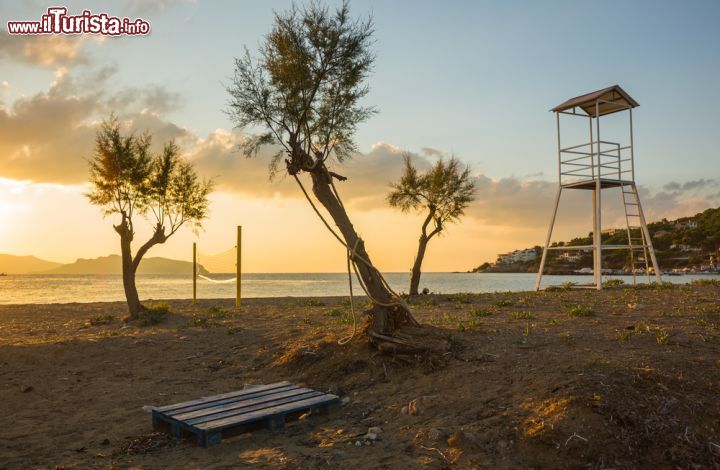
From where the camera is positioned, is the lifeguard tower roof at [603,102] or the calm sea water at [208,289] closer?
the lifeguard tower roof at [603,102]

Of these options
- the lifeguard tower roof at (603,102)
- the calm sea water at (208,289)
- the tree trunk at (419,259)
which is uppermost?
the lifeguard tower roof at (603,102)

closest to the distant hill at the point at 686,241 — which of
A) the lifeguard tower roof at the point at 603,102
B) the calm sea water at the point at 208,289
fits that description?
the calm sea water at the point at 208,289

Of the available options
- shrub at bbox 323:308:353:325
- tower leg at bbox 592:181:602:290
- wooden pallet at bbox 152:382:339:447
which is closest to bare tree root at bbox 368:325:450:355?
wooden pallet at bbox 152:382:339:447

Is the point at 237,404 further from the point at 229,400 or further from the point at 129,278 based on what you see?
the point at 129,278

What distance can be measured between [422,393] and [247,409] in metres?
2.58

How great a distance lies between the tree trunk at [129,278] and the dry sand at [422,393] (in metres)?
5.26

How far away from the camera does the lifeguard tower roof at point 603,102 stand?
75.4 feet

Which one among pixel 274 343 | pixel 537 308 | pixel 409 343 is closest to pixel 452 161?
pixel 537 308

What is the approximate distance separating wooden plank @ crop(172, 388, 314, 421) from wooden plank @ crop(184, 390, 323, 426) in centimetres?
7

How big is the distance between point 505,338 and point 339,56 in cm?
699

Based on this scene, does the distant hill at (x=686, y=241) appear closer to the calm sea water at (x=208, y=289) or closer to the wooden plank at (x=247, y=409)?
the calm sea water at (x=208, y=289)

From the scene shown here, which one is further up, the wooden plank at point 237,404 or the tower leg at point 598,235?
the tower leg at point 598,235

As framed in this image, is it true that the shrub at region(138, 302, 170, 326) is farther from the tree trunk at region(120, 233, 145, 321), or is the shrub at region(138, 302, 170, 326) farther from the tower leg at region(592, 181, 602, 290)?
the tower leg at region(592, 181, 602, 290)

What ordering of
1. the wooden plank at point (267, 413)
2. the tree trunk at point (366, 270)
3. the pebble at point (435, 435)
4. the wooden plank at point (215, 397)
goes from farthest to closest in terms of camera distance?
the tree trunk at point (366, 270), the wooden plank at point (215, 397), the wooden plank at point (267, 413), the pebble at point (435, 435)
